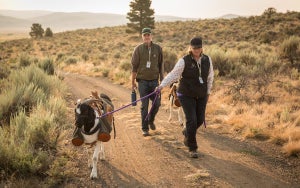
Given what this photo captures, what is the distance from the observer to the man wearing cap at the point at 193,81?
5684 mm

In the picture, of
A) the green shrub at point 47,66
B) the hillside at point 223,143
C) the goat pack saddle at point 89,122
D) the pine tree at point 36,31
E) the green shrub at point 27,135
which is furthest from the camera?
the pine tree at point 36,31

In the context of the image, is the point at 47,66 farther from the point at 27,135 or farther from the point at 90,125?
the point at 90,125

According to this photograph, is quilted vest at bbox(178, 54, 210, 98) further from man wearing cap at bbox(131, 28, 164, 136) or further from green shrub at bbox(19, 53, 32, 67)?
green shrub at bbox(19, 53, 32, 67)

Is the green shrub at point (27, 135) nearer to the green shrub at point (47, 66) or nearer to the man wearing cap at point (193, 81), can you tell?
the man wearing cap at point (193, 81)

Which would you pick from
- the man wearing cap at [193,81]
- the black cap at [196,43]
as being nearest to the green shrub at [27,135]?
the man wearing cap at [193,81]

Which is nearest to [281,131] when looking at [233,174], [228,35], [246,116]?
[246,116]

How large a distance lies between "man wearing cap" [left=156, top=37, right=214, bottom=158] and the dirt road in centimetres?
53

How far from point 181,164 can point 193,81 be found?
1546mm

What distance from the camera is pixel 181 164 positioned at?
5.81 metres

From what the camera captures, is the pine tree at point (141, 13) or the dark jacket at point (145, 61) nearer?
the dark jacket at point (145, 61)

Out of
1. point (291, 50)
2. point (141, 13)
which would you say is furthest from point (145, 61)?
point (141, 13)

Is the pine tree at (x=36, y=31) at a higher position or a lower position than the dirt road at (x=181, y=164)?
higher

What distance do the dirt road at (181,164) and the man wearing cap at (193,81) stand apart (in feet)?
1.75

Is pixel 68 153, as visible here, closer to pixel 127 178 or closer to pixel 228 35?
pixel 127 178
